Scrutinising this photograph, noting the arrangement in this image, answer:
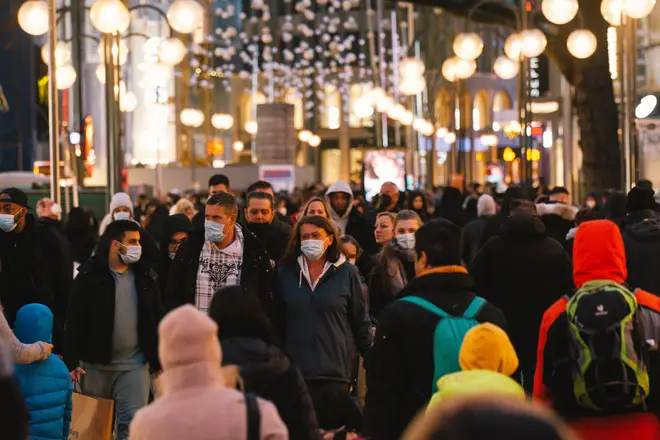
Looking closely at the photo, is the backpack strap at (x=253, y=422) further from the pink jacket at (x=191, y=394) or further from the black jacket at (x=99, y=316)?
the black jacket at (x=99, y=316)

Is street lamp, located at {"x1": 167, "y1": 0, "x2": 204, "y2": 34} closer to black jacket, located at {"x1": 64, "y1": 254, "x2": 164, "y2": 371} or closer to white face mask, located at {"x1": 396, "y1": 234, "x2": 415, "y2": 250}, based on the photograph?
white face mask, located at {"x1": 396, "y1": 234, "x2": 415, "y2": 250}

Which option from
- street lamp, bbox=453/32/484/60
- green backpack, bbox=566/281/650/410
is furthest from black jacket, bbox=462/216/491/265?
street lamp, bbox=453/32/484/60

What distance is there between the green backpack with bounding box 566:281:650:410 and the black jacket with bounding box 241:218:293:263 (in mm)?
4369

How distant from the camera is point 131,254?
31.5 ft

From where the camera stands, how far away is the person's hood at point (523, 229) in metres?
10.6

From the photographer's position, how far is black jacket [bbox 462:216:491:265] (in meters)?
16.5

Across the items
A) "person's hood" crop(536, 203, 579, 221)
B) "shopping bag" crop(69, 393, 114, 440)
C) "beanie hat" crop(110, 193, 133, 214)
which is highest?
"beanie hat" crop(110, 193, 133, 214)

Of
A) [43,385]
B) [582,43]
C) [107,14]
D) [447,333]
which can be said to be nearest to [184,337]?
[447,333]

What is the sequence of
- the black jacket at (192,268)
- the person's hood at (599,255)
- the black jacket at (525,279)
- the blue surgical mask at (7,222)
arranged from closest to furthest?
the person's hood at (599,255) < the black jacket at (192,268) < the black jacket at (525,279) < the blue surgical mask at (7,222)

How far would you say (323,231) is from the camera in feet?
30.6

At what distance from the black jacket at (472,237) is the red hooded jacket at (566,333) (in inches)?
369

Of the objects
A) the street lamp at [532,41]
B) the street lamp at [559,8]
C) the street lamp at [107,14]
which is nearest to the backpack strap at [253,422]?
the street lamp at [107,14]

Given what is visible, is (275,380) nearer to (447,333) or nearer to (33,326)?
(447,333)

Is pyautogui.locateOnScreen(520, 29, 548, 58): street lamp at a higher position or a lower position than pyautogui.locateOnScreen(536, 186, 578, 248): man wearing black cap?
higher
